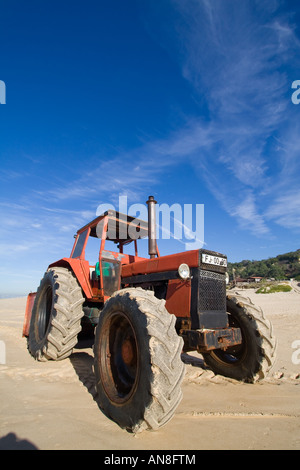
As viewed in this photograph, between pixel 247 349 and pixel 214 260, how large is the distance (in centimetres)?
143

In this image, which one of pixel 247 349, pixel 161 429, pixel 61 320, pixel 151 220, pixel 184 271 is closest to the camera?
pixel 161 429

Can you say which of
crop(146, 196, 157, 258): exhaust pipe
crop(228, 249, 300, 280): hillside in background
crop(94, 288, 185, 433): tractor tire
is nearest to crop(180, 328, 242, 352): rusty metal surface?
crop(94, 288, 185, 433): tractor tire

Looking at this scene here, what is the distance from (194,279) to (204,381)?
164 cm

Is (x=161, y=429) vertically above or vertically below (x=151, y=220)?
below

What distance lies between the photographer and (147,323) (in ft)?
7.80

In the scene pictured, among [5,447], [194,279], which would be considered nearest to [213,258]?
[194,279]

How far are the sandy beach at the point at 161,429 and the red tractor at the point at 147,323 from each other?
17 cm

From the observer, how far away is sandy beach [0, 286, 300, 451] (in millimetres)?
2080

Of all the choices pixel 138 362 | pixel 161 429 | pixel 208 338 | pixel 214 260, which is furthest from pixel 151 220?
pixel 161 429

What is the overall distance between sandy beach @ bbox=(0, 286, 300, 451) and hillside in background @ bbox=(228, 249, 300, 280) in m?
64.9

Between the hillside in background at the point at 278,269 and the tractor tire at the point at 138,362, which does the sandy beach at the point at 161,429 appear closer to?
the tractor tire at the point at 138,362

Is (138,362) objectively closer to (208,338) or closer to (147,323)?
(147,323)

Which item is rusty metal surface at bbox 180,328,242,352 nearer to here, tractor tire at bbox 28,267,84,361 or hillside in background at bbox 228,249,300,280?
tractor tire at bbox 28,267,84,361
